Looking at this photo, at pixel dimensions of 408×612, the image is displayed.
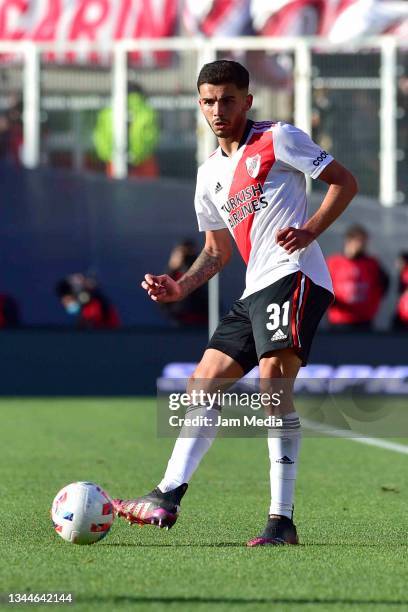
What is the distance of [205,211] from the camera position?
751cm

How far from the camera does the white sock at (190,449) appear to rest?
7.19 metres

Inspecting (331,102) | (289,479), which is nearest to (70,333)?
(331,102)

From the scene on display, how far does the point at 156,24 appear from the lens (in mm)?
20609

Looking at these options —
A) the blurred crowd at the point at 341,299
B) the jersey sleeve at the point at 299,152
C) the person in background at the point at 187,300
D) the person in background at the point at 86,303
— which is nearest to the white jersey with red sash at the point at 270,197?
the jersey sleeve at the point at 299,152

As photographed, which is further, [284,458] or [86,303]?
[86,303]

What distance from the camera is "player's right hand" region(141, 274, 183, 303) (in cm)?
727

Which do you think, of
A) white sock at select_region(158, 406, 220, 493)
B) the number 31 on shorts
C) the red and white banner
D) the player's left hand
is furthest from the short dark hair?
the red and white banner

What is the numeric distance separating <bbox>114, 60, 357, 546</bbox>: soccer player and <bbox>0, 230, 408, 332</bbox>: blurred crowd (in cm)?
1082

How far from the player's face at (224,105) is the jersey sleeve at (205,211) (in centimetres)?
40

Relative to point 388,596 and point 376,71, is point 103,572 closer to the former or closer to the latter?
point 388,596

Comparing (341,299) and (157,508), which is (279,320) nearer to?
(157,508)

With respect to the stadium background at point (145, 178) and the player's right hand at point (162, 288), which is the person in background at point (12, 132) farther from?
the player's right hand at point (162, 288)

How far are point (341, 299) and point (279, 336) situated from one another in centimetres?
1160

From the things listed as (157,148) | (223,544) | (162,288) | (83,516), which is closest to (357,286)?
(157,148)
